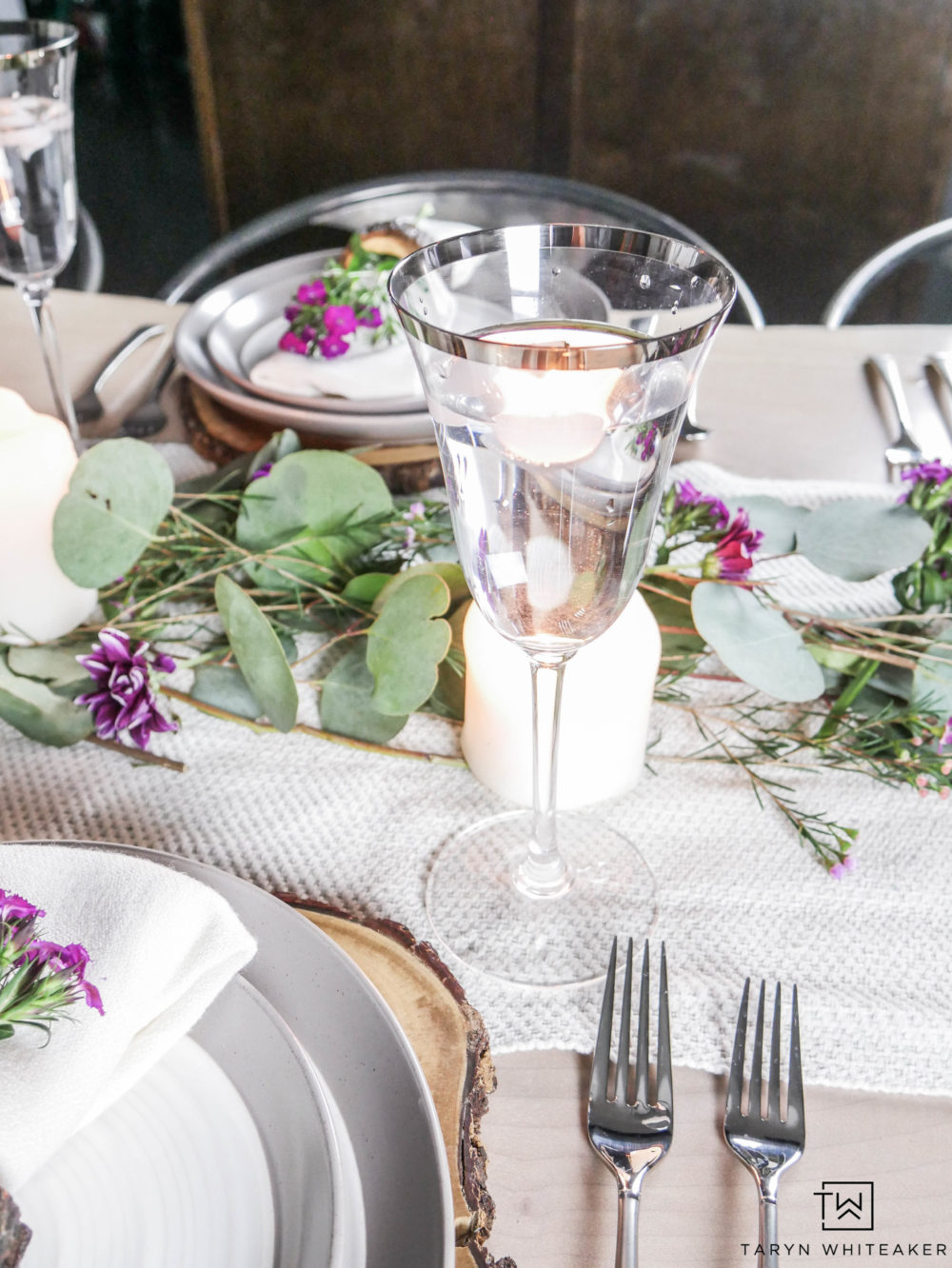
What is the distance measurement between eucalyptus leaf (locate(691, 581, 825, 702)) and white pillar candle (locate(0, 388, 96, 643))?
35 centimetres

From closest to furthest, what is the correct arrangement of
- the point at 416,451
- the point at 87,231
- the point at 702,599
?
the point at 702,599
the point at 416,451
the point at 87,231

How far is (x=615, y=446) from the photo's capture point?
1.33 feet

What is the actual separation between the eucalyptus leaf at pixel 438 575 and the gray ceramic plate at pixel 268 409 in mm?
163

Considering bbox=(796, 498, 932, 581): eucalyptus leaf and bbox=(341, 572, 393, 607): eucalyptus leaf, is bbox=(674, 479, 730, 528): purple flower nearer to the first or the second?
bbox=(796, 498, 932, 581): eucalyptus leaf

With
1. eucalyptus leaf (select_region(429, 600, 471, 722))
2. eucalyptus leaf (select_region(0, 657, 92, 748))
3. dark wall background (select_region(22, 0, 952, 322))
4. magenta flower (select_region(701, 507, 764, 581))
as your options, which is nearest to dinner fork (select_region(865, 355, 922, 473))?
magenta flower (select_region(701, 507, 764, 581))

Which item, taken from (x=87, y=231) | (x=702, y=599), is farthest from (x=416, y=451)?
(x=87, y=231)

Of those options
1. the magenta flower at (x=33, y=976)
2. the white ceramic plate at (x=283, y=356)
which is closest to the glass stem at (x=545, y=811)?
the magenta flower at (x=33, y=976)

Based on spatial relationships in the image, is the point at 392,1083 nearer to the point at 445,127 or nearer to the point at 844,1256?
the point at 844,1256

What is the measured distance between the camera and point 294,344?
87 cm

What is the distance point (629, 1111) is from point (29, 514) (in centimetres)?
43

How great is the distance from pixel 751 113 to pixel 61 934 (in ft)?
7.91

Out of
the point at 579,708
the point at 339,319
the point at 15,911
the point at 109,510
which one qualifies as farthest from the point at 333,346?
the point at 15,911

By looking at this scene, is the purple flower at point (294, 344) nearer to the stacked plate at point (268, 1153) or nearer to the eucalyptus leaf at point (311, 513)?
the eucalyptus leaf at point (311, 513)

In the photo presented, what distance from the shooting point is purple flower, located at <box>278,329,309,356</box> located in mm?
865
